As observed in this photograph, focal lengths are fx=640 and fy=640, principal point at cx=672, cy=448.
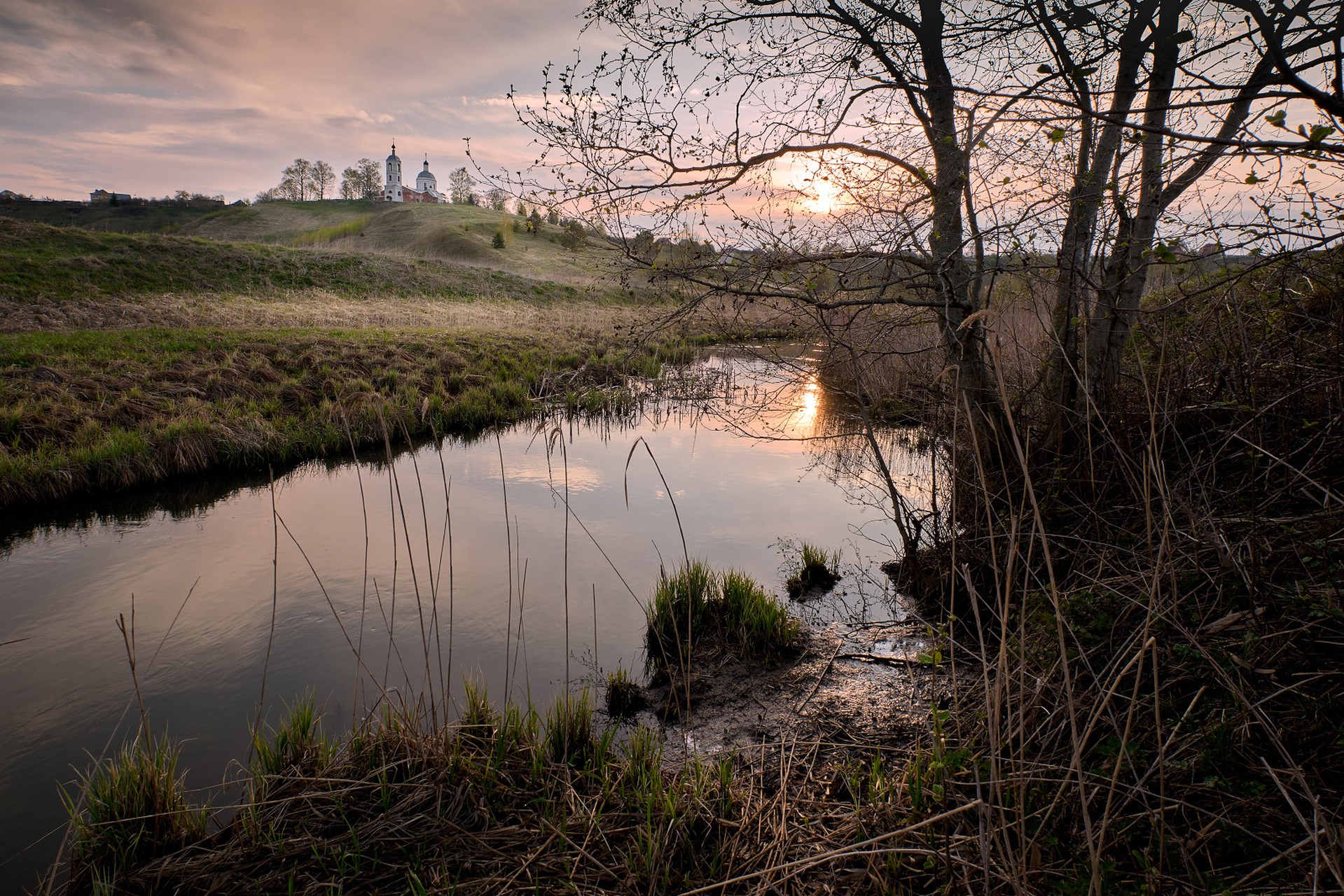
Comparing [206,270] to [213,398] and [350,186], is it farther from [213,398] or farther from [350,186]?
[350,186]

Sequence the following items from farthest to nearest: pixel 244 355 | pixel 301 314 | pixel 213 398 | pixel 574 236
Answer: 1. pixel 301 314
2. pixel 244 355
3. pixel 213 398
4. pixel 574 236

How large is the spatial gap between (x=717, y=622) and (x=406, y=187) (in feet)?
468

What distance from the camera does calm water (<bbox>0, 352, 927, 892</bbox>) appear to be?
13.1 feet

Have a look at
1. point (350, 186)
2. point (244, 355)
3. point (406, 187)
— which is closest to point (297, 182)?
point (350, 186)

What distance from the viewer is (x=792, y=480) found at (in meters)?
9.12

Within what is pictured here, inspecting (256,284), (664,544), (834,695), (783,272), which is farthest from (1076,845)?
(256,284)

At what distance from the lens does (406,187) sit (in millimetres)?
126500

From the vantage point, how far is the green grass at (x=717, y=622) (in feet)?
15.5

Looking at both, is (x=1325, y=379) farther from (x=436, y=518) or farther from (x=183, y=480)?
(x=183, y=480)

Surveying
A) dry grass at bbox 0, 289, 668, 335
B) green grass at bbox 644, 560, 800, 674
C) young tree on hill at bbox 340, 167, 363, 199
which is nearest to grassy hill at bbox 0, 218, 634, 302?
dry grass at bbox 0, 289, 668, 335

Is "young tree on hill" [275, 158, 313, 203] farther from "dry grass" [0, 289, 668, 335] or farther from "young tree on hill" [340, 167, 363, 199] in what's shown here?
"dry grass" [0, 289, 668, 335]

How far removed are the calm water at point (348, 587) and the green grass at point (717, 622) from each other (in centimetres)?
28

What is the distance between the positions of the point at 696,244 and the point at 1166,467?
3509mm

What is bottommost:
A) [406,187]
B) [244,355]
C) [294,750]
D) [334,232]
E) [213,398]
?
[294,750]
